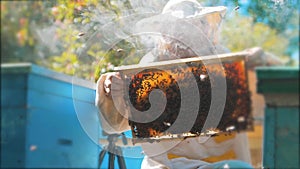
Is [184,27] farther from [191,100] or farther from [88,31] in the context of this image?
[88,31]

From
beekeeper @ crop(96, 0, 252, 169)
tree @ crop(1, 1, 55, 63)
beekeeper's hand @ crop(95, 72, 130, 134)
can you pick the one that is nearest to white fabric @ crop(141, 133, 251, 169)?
beekeeper @ crop(96, 0, 252, 169)

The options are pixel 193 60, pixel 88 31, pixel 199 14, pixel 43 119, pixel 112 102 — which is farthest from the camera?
pixel 43 119

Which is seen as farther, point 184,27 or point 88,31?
point 88,31

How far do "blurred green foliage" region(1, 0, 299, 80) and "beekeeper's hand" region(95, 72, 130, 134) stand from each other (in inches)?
6.2

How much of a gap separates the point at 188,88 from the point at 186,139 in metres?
0.26

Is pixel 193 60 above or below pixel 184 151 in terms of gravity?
above

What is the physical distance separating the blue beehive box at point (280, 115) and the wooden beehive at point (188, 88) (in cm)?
7

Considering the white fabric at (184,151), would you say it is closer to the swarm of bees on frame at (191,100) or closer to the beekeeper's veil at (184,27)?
the swarm of bees on frame at (191,100)

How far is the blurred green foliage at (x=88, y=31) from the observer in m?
2.39

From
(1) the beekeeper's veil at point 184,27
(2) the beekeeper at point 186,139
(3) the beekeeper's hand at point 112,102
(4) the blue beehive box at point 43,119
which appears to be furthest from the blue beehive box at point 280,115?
(4) the blue beehive box at point 43,119

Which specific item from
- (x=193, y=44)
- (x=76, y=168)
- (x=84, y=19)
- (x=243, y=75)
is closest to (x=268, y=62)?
(x=243, y=75)

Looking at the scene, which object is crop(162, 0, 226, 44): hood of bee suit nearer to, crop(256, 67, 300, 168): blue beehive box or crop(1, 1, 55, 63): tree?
crop(256, 67, 300, 168): blue beehive box

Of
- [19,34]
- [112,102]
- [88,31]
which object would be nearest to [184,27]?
[112,102]

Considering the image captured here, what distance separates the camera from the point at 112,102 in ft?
7.21
